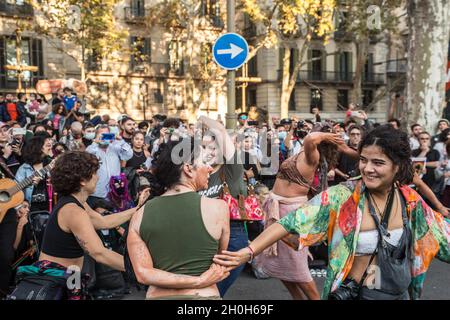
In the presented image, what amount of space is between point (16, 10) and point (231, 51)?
83.1 ft

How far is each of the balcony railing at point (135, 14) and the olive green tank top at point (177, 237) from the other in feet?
109

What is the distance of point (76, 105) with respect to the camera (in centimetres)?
1150

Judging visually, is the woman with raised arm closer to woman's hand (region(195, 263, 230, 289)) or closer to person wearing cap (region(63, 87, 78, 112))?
woman's hand (region(195, 263, 230, 289))

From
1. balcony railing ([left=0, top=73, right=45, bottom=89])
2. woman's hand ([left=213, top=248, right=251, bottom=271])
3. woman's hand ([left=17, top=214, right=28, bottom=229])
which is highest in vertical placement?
balcony railing ([left=0, top=73, right=45, bottom=89])

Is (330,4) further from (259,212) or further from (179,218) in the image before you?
(179,218)

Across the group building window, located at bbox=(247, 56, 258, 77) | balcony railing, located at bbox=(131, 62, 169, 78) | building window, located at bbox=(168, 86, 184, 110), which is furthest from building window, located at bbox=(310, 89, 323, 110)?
balcony railing, located at bbox=(131, 62, 169, 78)

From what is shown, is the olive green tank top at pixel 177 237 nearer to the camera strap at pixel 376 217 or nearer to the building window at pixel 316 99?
the camera strap at pixel 376 217

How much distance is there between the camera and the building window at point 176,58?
117ft

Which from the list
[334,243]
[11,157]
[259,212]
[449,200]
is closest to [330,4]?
[449,200]

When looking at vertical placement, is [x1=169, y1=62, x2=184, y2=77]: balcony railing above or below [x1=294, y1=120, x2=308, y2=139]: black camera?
above

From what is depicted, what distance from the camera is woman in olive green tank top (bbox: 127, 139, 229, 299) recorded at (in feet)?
8.46

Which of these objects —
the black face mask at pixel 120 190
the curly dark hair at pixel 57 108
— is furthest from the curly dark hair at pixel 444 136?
the curly dark hair at pixel 57 108

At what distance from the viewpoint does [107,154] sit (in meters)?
7.30

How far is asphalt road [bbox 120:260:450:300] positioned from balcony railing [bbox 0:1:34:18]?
2737 cm
